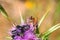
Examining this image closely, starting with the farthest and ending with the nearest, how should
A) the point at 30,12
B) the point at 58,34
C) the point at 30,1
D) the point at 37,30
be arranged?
the point at 30,1
the point at 30,12
the point at 58,34
the point at 37,30

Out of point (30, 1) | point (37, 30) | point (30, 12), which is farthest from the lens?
point (30, 1)

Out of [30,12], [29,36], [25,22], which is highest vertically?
[30,12]

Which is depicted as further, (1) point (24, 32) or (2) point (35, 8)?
(2) point (35, 8)

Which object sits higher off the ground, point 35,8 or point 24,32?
point 35,8

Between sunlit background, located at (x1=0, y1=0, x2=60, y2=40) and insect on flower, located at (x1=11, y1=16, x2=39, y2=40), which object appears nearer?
insect on flower, located at (x1=11, y1=16, x2=39, y2=40)

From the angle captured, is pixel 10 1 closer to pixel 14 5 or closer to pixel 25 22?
pixel 14 5

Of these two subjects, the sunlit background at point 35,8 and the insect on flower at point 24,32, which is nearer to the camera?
the insect on flower at point 24,32

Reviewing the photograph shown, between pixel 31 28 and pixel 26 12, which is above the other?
pixel 26 12

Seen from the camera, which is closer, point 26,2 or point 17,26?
point 17,26

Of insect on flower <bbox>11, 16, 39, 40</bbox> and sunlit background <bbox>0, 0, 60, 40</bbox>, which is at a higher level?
sunlit background <bbox>0, 0, 60, 40</bbox>

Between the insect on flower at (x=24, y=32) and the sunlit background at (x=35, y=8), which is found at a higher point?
the sunlit background at (x=35, y=8)

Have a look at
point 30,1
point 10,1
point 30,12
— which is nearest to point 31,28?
point 30,12
